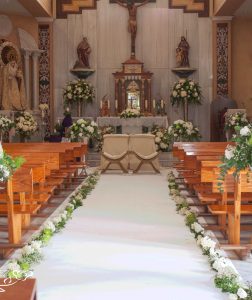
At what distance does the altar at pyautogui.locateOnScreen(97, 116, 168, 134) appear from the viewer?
1662cm

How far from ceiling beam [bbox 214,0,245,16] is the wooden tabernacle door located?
8.37 feet

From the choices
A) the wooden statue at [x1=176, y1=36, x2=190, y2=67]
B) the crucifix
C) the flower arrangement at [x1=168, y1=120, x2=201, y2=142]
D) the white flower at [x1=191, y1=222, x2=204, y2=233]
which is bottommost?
the white flower at [x1=191, y1=222, x2=204, y2=233]

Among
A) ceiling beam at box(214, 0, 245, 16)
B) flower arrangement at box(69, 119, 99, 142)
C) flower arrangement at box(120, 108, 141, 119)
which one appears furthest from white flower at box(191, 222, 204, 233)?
ceiling beam at box(214, 0, 245, 16)

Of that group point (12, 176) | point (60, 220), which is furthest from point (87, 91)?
point (12, 176)

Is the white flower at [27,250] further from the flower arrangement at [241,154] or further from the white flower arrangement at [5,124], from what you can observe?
the white flower arrangement at [5,124]

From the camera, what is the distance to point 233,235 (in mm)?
5848

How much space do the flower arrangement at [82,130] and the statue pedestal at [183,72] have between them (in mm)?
4310

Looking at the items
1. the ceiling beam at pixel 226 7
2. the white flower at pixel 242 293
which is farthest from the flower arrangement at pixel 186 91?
the white flower at pixel 242 293

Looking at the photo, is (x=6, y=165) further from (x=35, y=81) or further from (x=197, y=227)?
(x=35, y=81)

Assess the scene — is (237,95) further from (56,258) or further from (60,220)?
(56,258)

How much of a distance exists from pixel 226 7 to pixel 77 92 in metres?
4.59

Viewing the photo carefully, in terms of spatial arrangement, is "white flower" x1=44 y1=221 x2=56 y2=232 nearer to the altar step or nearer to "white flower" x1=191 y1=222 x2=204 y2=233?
"white flower" x1=191 y1=222 x2=204 y2=233

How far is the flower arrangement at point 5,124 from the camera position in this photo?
49.9 feet

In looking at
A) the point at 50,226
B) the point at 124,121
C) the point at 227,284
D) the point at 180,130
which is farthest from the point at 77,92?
the point at 227,284
